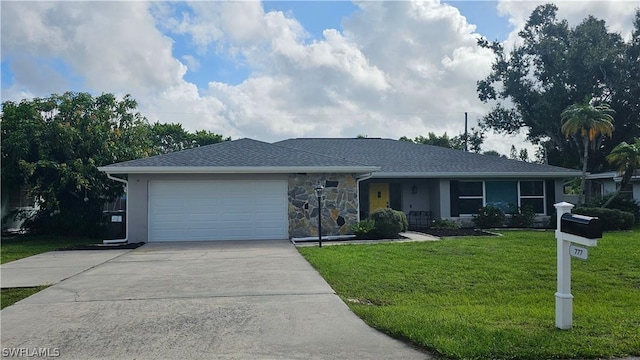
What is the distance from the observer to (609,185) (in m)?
25.6

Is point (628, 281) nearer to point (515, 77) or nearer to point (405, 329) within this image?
point (405, 329)

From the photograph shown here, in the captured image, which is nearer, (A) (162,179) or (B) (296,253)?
(B) (296,253)

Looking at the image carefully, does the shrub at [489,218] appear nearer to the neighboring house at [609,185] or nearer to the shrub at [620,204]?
the shrub at [620,204]

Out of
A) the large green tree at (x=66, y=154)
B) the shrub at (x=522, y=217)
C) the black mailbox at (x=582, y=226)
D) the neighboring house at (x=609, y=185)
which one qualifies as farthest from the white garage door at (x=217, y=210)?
the neighboring house at (x=609, y=185)

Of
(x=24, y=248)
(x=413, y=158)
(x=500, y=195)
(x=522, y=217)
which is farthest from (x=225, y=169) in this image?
(x=522, y=217)

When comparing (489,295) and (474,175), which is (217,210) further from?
(489,295)

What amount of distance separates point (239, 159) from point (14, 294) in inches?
352

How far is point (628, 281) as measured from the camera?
787cm

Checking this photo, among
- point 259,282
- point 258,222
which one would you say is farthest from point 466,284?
point 258,222

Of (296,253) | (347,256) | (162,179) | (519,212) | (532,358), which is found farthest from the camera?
(519,212)

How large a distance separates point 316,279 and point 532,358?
445cm

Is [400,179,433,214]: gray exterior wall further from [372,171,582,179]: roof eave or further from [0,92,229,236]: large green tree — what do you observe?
[0,92,229,236]: large green tree

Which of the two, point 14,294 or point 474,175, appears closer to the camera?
point 14,294

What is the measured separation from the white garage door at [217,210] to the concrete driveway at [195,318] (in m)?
5.85
